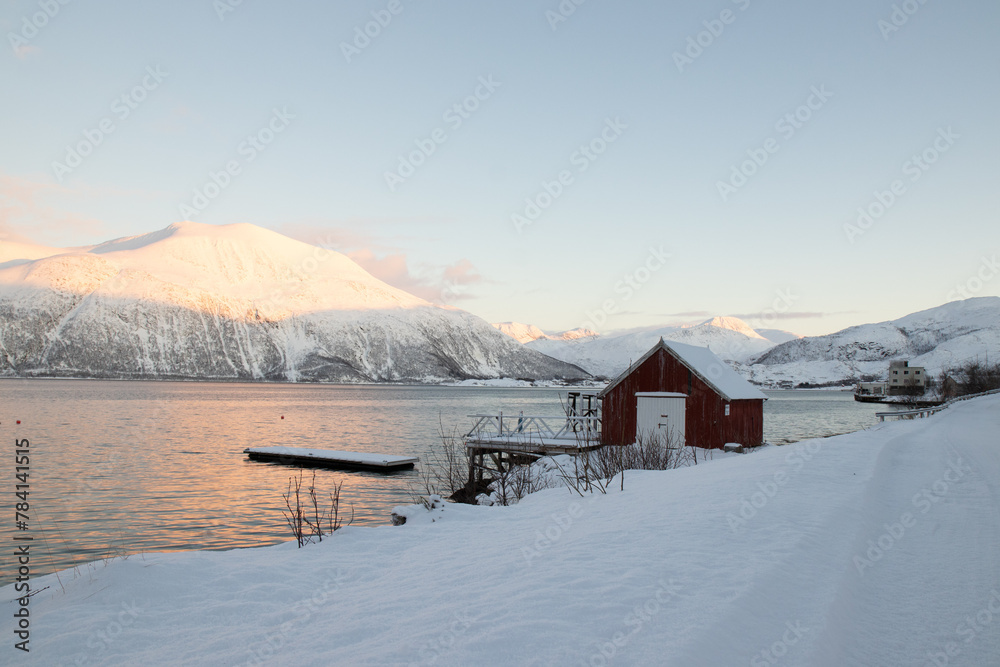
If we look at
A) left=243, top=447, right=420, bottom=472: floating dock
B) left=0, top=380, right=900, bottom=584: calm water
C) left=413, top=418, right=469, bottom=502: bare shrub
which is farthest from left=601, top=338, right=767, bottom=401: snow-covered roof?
left=243, top=447, right=420, bottom=472: floating dock

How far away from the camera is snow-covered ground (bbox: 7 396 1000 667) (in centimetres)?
464

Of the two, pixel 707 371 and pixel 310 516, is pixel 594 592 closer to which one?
pixel 310 516

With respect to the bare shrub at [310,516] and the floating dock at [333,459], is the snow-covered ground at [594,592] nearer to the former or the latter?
the bare shrub at [310,516]

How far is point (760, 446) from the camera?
98.4 feet

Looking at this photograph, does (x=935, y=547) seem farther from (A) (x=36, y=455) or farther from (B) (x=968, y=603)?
(A) (x=36, y=455)

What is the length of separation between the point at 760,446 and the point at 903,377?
424 ft

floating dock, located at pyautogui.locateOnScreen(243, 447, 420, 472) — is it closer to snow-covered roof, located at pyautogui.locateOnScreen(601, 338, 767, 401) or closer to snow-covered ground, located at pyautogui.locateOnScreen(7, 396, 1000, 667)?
snow-covered roof, located at pyautogui.locateOnScreen(601, 338, 767, 401)

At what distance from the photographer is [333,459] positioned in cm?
3042

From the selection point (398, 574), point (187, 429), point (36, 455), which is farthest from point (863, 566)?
point (187, 429)

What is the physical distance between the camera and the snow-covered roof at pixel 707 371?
27.0 m

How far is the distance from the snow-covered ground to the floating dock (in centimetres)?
1956

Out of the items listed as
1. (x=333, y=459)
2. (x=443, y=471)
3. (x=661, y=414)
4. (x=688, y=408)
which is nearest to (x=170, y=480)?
(x=333, y=459)

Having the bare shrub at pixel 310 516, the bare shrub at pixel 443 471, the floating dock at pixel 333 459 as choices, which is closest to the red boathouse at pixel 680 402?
the bare shrub at pixel 443 471

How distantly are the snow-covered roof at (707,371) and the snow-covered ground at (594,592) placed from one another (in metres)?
16.8
